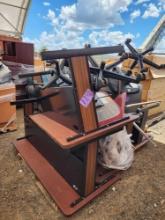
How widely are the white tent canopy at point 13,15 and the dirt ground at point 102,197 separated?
14.4 feet

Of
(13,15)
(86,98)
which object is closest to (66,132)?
(86,98)

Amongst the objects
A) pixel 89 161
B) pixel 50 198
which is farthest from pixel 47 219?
pixel 89 161

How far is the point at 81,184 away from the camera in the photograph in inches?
50.3

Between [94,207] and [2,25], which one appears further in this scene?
[2,25]

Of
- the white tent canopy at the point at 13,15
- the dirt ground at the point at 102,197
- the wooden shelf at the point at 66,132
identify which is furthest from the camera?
the white tent canopy at the point at 13,15

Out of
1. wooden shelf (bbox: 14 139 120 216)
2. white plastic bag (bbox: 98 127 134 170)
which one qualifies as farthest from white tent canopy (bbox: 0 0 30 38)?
white plastic bag (bbox: 98 127 134 170)

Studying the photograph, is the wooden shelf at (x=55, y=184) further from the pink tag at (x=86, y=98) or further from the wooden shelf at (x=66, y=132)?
the pink tag at (x=86, y=98)

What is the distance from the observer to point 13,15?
5078 millimetres

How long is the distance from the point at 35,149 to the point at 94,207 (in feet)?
2.77

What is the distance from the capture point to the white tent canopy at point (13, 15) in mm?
4660

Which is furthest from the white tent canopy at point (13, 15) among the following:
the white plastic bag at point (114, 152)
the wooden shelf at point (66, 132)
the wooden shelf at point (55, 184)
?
the white plastic bag at point (114, 152)

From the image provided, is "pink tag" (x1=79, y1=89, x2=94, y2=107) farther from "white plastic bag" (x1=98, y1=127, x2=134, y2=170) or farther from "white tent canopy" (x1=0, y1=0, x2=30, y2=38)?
"white tent canopy" (x1=0, y1=0, x2=30, y2=38)

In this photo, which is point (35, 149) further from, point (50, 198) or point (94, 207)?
point (94, 207)

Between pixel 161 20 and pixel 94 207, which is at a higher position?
pixel 161 20
